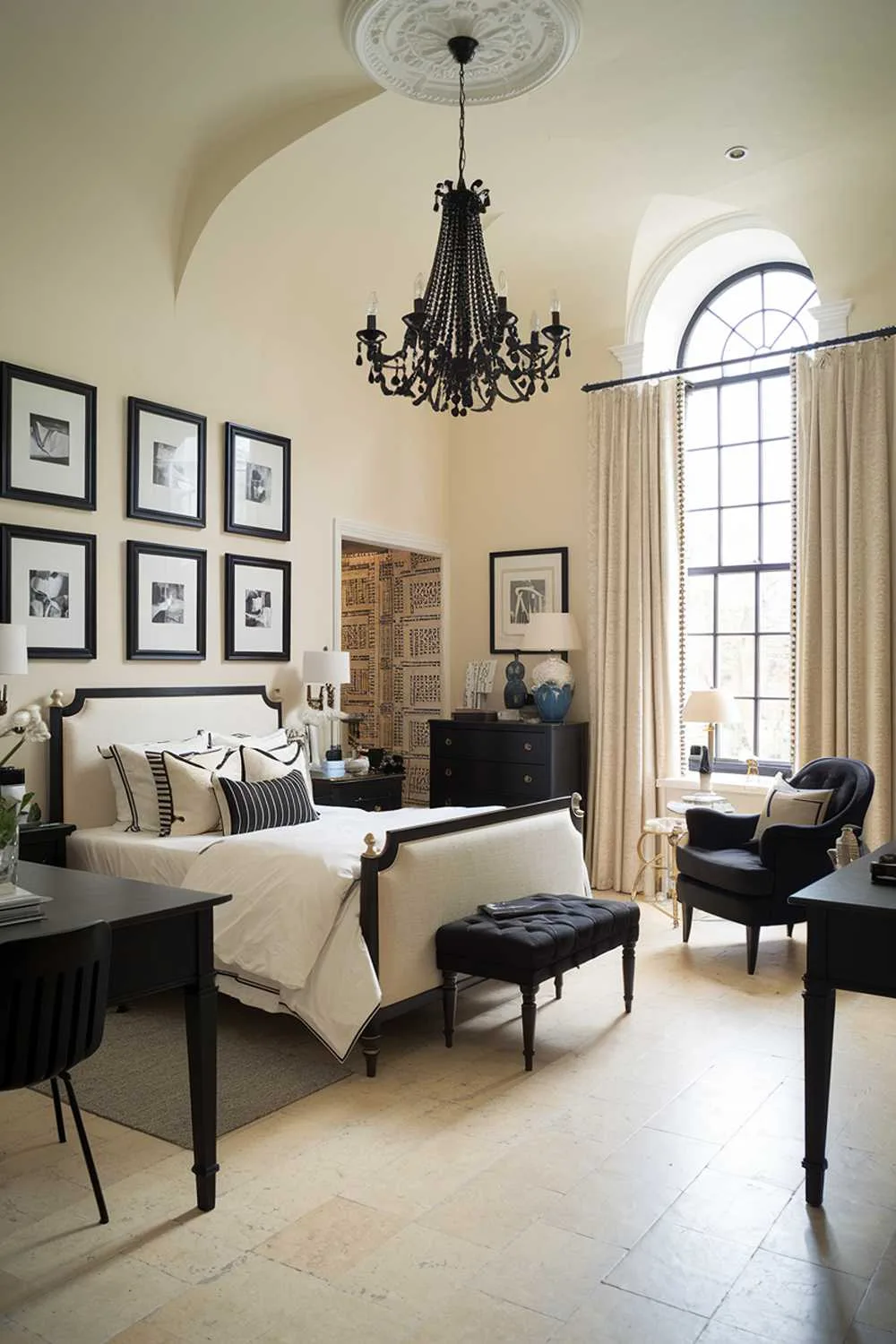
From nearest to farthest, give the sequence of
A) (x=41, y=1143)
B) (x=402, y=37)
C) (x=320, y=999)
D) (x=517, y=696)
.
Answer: (x=41, y=1143), (x=320, y=999), (x=402, y=37), (x=517, y=696)

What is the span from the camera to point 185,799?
4.69 meters

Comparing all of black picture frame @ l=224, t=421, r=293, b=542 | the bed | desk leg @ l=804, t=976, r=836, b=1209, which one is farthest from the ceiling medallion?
desk leg @ l=804, t=976, r=836, b=1209

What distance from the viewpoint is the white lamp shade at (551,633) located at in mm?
6711

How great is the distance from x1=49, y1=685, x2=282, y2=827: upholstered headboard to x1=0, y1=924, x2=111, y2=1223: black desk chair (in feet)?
8.79

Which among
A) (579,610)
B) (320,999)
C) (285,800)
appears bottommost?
(320,999)

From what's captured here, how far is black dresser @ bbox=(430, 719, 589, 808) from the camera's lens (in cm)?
659

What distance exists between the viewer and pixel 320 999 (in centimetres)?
370

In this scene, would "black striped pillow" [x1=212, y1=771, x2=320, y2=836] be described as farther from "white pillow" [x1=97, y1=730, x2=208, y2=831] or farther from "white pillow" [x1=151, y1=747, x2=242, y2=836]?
"white pillow" [x1=97, y1=730, x2=208, y2=831]

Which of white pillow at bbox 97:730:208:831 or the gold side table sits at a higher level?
white pillow at bbox 97:730:208:831

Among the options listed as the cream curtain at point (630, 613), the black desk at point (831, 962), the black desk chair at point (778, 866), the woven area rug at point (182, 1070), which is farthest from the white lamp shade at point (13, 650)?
the cream curtain at point (630, 613)

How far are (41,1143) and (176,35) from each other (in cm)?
405

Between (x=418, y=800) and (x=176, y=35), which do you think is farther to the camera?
(x=418, y=800)

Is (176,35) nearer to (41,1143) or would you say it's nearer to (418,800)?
(41,1143)

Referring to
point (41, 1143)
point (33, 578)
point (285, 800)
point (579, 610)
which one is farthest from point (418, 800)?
point (41, 1143)
